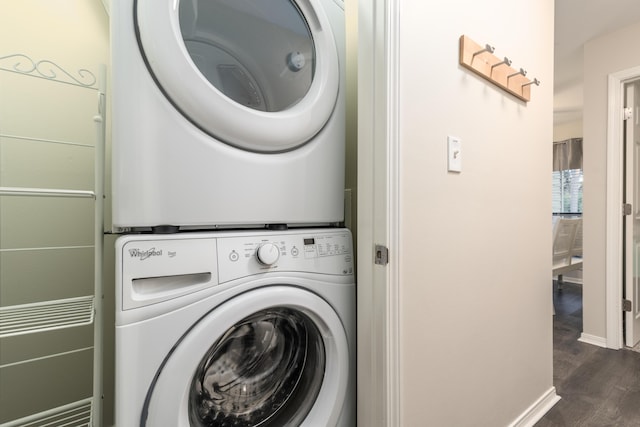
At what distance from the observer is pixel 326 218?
2.91ft

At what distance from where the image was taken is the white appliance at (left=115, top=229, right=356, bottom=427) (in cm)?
58

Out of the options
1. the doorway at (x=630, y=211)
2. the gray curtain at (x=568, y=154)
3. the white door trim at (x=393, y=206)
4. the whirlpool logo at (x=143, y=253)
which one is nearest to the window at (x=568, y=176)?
the gray curtain at (x=568, y=154)

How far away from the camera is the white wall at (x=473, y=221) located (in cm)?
86

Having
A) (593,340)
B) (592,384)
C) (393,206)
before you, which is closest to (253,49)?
(393,206)

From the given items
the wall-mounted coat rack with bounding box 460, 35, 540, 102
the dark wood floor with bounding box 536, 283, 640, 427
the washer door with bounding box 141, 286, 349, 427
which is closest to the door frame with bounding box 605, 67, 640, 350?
the dark wood floor with bounding box 536, 283, 640, 427

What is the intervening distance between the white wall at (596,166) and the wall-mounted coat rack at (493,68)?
1375mm

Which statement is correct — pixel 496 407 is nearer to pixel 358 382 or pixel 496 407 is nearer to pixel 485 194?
pixel 358 382

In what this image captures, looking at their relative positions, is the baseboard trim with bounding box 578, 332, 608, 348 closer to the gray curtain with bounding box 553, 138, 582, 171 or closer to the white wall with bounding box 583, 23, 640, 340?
the white wall with bounding box 583, 23, 640, 340

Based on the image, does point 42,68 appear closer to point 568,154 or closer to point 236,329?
point 236,329

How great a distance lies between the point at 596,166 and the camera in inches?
85.6

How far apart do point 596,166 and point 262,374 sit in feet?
8.67

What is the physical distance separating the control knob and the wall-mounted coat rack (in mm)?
847

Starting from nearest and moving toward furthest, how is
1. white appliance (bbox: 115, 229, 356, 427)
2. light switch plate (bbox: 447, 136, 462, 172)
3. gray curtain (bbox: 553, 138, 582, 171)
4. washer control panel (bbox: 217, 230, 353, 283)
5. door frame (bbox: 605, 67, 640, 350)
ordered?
white appliance (bbox: 115, 229, 356, 427) → washer control panel (bbox: 217, 230, 353, 283) → light switch plate (bbox: 447, 136, 462, 172) → door frame (bbox: 605, 67, 640, 350) → gray curtain (bbox: 553, 138, 582, 171)

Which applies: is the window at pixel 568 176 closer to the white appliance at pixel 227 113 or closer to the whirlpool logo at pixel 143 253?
the white appliance at pixel 227 113
